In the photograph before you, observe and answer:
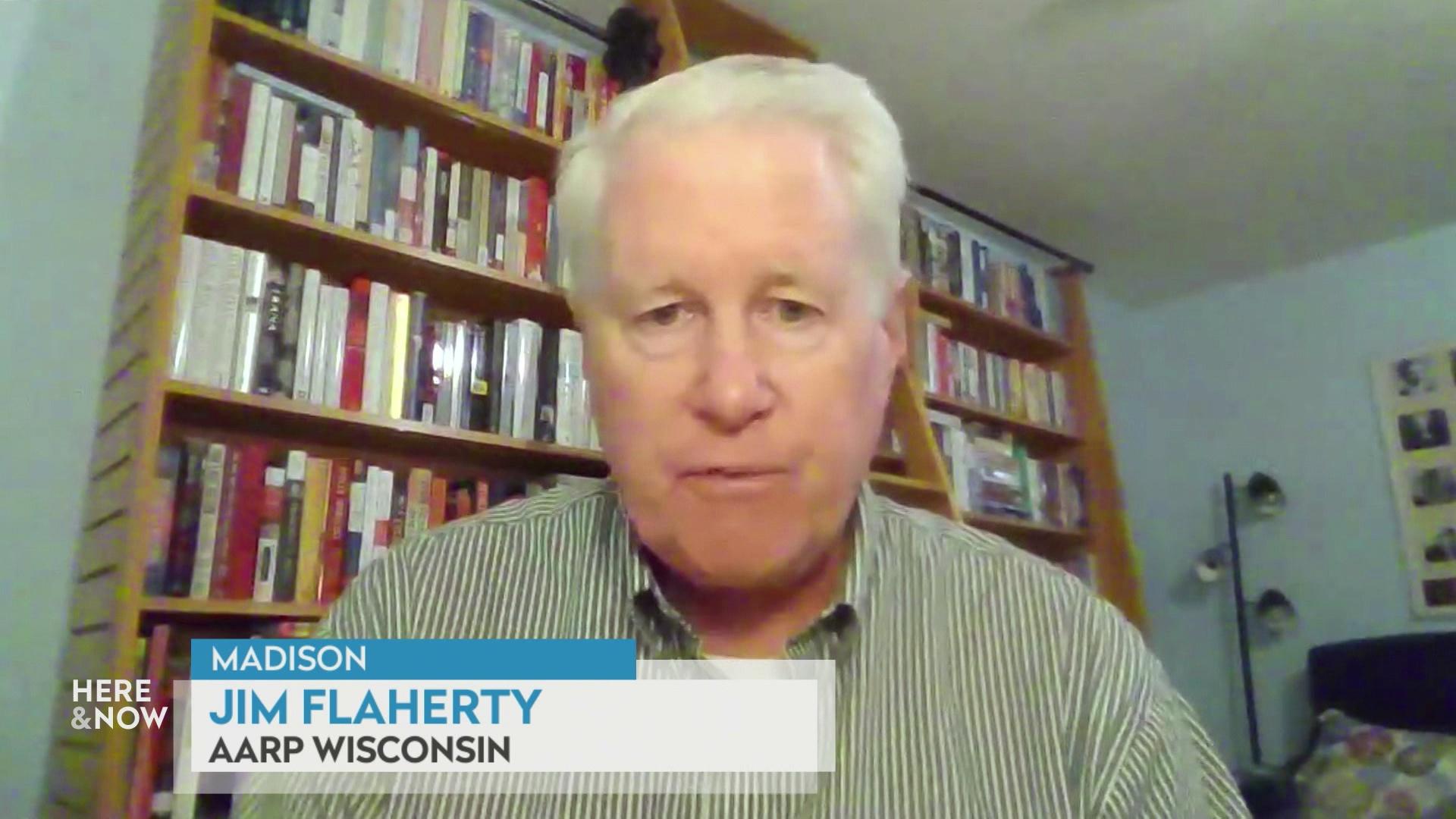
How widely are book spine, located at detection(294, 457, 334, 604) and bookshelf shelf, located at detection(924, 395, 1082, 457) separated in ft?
4.59

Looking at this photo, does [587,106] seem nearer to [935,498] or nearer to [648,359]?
[935,498]

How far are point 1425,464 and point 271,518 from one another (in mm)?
2944

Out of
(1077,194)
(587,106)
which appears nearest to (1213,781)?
(587,106)

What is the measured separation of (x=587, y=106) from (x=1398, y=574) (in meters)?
2.57

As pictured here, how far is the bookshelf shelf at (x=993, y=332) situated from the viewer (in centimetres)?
241

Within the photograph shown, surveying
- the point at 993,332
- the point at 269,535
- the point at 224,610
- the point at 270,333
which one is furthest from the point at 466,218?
the point at 993,332

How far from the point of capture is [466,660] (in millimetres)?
710

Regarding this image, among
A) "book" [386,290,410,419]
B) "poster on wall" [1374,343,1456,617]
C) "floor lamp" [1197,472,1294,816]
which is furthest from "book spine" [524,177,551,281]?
"poster on wall" [1374,343,1456,617]

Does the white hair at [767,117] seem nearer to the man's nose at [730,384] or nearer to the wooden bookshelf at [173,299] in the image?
the man's nose at [730,384]

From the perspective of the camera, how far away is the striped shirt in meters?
0.63

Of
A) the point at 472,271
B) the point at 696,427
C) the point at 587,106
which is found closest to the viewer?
the point at 696,427

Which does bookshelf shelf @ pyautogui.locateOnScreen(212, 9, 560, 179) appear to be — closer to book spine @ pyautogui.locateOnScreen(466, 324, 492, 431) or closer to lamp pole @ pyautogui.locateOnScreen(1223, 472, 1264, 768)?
book spine @ pyautogui.locateOnScreen(466, 324, 492, 431)

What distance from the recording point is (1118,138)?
2.35 meters

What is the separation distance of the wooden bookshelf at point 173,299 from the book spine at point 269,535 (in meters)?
0.03
